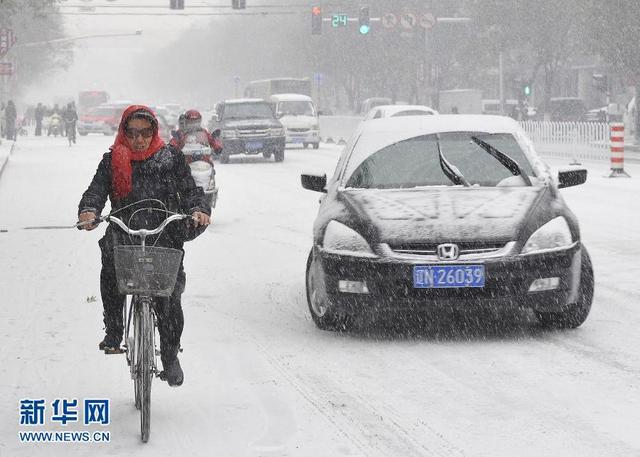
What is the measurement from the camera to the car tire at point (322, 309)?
9219mm

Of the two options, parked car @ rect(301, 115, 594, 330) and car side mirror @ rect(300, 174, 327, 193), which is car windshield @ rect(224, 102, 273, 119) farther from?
parked car @ rect(301, 115, 594, 330)

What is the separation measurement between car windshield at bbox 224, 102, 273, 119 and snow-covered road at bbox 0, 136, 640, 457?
23.7 m

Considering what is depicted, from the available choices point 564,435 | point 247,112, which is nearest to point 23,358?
point 564,435

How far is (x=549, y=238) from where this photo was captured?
905cm

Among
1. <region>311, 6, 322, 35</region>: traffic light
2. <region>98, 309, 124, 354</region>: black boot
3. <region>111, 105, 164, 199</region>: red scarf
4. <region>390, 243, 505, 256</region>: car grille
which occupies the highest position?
<region>311, 6, 322, 35</region>: traffic light

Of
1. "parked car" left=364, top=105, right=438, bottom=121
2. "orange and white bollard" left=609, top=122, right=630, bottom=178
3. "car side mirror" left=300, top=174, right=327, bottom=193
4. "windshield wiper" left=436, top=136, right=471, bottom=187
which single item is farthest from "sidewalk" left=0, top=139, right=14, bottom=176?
"windshield wiper" left=436, top=136, right=471, bottom=187

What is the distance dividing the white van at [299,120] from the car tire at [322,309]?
35756mm

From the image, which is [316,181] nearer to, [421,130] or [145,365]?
[421,130]

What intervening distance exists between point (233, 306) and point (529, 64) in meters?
80.4

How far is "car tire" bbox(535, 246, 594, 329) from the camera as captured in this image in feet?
30.5

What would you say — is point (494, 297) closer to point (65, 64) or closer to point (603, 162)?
point (603, 162)

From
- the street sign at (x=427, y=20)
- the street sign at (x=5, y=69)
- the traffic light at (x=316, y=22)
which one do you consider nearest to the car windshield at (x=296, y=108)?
the street sign at (x=5, y=69)

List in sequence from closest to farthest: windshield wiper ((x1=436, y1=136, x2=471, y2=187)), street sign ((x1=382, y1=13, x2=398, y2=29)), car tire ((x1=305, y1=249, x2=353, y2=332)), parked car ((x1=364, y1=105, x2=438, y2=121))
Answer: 1. car tire ((x1=305, y1=249, x2=353, y2=332))
2. windshield wiper ((x1=436, y1=136, x2=471, y2=187))
3. parked car ((x1=364, y1=105, x2=438, y2=121))
4. street sign ((x1=382, y1=13, x2=398, y2=29))

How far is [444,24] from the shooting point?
80750mm
